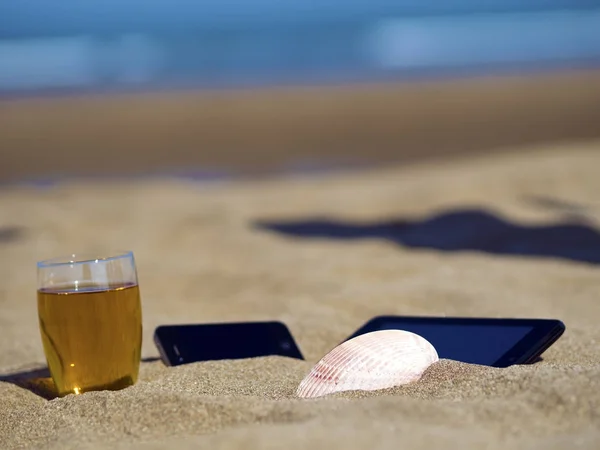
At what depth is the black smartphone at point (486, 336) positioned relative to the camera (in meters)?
2.17

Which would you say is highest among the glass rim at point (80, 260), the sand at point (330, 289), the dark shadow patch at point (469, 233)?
the glass rim at point (80, 260)

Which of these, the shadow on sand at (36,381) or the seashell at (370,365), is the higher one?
the seashell at (370,365)

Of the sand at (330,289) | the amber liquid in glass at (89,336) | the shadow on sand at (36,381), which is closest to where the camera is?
the sand at (330,289)

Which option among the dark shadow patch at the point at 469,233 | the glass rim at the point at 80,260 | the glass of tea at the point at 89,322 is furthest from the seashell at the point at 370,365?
the dark shadow patch at the point at 469,233

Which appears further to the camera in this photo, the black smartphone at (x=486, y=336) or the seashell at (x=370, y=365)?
the black smartphone at (x=486, y=336)

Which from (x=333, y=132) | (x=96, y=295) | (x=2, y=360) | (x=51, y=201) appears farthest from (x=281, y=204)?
(x=333, y=132)

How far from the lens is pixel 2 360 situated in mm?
2879

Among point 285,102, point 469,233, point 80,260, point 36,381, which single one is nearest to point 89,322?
point 80,260

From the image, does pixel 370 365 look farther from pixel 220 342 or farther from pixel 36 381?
pixel 36 381

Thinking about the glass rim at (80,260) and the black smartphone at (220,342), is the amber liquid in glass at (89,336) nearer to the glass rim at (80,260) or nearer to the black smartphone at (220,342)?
the glass rim at (80,260)

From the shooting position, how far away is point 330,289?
377cm

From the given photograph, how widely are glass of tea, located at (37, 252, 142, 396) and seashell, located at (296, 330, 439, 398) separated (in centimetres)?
47

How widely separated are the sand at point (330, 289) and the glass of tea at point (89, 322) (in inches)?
4.1

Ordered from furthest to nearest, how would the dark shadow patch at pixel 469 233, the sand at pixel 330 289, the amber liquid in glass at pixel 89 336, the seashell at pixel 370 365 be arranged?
the dark shadow patch at pixel 469 233, the amber liquid in glass at pixel 89 336, the seashell at pixel 370 365, the sand at pixel 330 289
